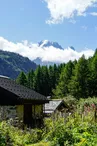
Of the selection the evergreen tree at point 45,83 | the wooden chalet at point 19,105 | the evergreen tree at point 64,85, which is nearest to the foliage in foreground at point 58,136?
the wooden chalet at point 19,105

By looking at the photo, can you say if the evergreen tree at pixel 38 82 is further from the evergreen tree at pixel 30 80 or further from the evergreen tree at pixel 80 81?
the evergreen tree at pixel 80 81

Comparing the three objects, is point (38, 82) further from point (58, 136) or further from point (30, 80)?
point (58, 136)

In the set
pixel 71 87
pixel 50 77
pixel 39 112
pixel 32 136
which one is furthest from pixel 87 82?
pixel 32 136

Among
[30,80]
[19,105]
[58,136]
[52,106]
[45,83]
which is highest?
[30,80]

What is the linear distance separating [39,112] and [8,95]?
17.8 feet

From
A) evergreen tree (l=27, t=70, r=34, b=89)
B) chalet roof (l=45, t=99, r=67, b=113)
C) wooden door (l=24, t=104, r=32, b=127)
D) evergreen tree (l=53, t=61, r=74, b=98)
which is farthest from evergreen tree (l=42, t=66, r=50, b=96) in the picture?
wooden door (l=24, t=104, r=32, b=127)

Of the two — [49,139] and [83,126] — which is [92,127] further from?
[49,139]

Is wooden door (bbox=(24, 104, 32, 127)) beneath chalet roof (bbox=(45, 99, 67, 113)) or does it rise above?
beneath

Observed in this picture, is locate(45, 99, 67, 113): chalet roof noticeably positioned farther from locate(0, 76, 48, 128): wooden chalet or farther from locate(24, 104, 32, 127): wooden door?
locate(24, 104, 32, 127): wooden door

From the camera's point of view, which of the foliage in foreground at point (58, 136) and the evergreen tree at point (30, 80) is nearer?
the foliage in foreground at point (58, 136)

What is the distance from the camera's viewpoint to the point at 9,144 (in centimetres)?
1320

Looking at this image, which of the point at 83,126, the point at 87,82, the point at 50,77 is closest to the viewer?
the point at 83,126

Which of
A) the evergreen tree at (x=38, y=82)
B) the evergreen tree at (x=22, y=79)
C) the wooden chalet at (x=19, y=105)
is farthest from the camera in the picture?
the evergreen tree at (x=22, y=79)

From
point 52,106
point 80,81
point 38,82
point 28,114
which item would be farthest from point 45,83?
point 28,114
